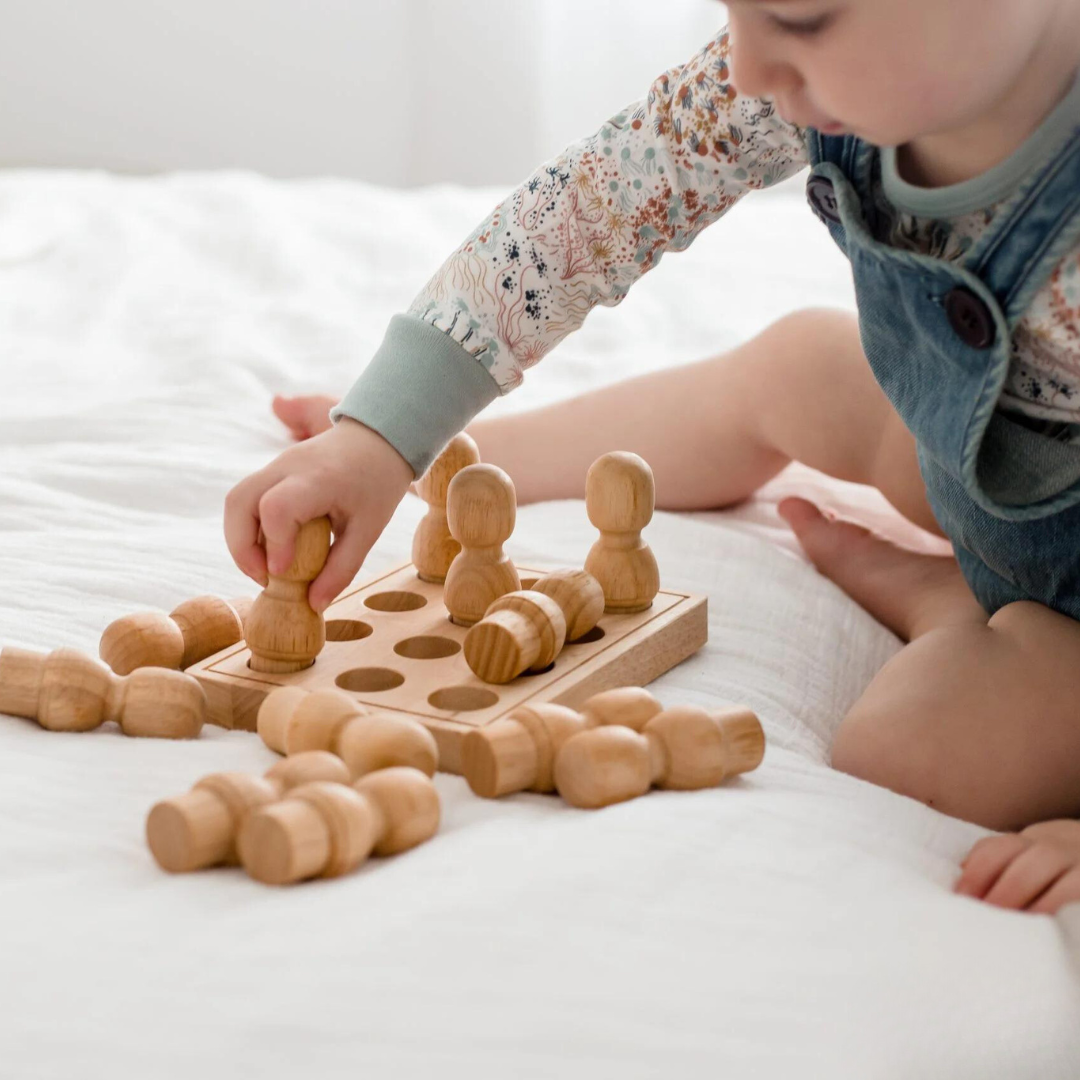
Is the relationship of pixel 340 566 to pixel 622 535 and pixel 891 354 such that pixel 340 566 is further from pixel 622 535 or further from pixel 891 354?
pixel 891 354

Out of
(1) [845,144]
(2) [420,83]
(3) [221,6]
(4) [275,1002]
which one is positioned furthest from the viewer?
(2) [420,83]

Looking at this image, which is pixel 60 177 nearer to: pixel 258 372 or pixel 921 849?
pixel 258 372

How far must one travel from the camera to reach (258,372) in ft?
4.02

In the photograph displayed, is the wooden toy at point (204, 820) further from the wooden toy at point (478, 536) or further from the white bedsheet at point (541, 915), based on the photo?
the wooden toy at point (478, 536)

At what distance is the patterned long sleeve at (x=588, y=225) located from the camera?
2.68ft

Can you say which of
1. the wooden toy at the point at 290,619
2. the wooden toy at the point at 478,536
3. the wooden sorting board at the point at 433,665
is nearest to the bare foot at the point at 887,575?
the wooden sorting board at the point at 433,665

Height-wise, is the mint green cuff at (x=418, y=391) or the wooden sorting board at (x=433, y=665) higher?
the mint green cuff at (x=418, y=391)

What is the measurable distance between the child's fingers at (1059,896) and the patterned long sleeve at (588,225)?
404mm

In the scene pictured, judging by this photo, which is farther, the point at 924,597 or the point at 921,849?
the point at 924,597

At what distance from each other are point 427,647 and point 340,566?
2.3 inches

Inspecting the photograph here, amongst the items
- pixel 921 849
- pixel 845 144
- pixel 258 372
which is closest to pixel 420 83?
pixel 258 372

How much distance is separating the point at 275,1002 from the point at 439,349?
1.59 ft

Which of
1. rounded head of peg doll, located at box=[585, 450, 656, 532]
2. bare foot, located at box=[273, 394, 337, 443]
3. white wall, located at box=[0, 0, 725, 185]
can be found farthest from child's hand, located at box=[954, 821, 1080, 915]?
white wall, located at box=[0, 0, 725, 185]

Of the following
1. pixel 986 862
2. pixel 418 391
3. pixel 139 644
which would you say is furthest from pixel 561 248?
pixel 986 862
